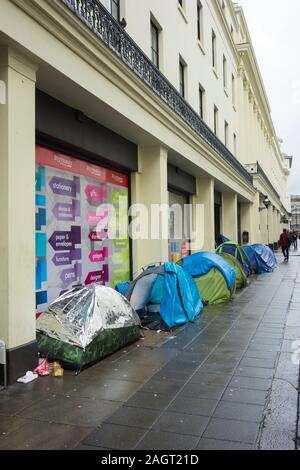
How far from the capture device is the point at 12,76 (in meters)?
5.22

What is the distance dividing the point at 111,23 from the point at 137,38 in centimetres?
253

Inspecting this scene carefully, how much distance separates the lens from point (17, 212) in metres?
5.30

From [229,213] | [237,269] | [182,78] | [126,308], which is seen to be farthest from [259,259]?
[126,308]

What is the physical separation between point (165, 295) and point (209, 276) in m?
2.90

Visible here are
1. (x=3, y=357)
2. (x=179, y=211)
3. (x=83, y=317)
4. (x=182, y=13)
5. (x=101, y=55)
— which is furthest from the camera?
(x=179, y=211)

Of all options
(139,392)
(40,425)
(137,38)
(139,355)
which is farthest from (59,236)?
(137,38)

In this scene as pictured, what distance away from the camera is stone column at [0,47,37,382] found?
5.14 meters

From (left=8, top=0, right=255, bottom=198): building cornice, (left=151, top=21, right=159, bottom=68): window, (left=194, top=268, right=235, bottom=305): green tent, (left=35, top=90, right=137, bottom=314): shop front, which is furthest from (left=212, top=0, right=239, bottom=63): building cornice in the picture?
(left=194, top=268, right=235, bottom=305): green tent

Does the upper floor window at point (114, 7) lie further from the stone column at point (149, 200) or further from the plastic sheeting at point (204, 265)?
the plastic sheeting at point (204, 265)

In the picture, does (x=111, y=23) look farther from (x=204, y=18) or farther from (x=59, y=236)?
(x=204, y=18)

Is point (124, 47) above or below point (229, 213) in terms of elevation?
above

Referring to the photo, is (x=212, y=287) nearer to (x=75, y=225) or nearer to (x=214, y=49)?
(x=75, y=225)

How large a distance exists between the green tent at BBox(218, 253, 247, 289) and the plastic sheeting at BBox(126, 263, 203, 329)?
450 cm

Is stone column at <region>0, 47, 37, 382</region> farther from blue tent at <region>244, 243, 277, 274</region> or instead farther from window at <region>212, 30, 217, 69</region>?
window at <region>212, 30, 217, 69</region>
